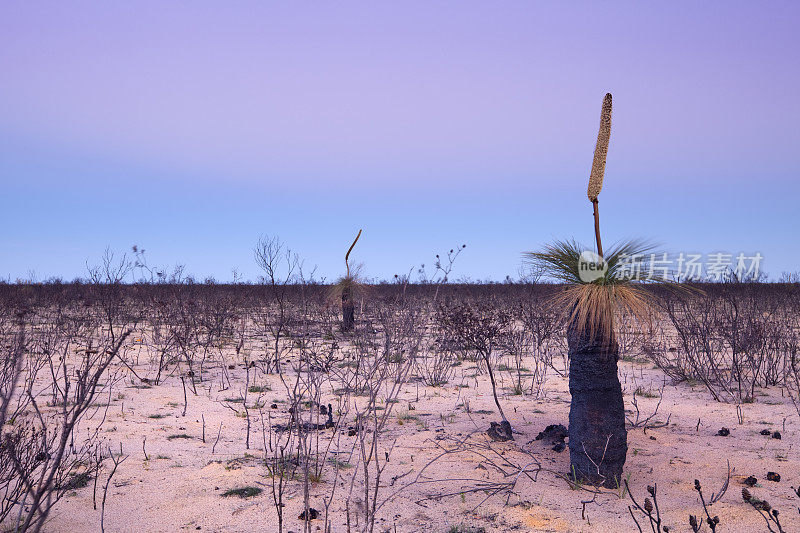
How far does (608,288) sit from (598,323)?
0.80ft

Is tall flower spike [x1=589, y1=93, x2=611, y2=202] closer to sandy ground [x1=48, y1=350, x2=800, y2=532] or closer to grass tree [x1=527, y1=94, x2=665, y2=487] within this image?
grass tree [x1=527, y1=94, x2=665, y2=487]

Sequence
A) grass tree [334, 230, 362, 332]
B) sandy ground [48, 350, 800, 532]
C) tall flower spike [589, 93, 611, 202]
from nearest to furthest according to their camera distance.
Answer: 1. sandy ground [48, 350, 800, 532]
2. tall flower spike [589, 93, 611, 202]
3. grass tree [334, 230, 362, 332]

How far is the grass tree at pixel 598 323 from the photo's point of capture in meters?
3.53

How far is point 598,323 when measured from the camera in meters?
3.57

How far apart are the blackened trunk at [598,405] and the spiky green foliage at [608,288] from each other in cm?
11

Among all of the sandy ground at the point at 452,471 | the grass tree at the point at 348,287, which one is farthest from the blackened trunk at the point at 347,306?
the sandy ground at the point at 452,471

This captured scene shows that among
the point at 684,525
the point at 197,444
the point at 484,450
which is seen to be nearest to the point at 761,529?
the point at 684,525

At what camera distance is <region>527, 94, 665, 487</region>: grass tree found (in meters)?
3.53

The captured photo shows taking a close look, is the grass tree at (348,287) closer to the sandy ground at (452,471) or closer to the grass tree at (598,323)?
the sandy ground at (452,471)

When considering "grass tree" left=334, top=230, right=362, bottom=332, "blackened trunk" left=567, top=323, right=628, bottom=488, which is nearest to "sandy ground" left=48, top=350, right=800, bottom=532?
"blackened trunk" left=567, top=323, right=628, bottom=488

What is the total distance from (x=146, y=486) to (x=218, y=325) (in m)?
6.83

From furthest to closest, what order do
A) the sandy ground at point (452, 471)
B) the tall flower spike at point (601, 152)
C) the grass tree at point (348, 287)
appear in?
the grass tree at point (348, 287)
the tall flower spike at point (601, 152)
the sandy ground at point (452, 471)

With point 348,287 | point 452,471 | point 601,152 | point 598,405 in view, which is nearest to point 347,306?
point 348,287

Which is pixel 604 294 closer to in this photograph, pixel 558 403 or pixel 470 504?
pixel 470 504
